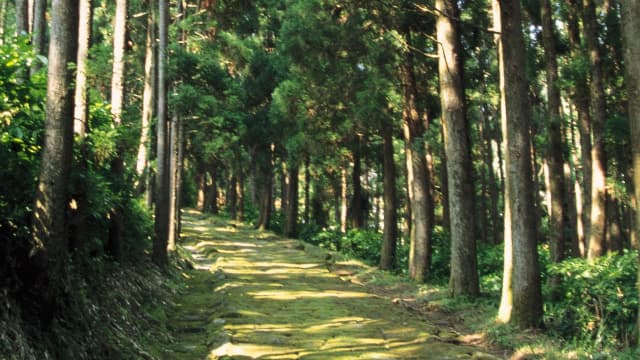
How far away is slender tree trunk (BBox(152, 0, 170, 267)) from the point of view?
13.4 meters

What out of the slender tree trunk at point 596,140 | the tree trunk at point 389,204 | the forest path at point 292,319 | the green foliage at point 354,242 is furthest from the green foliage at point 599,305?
the green foliage at point 354,242

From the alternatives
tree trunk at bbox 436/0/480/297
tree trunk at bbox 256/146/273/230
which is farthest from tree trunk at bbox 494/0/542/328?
tree trunk at bbox 256/146/273/230

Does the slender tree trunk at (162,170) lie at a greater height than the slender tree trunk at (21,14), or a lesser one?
lesser

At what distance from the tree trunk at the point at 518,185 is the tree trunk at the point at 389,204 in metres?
8.15

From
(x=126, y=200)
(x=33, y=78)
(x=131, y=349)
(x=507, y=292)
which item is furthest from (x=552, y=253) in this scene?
(x=33, y=78)

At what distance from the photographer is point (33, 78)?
6.41 metres

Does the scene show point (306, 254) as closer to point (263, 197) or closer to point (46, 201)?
point (263, 197)

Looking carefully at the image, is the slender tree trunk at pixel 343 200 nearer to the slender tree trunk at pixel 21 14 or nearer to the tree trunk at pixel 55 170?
the slender tree trunk at pixel 21 14

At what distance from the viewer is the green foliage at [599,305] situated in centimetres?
825

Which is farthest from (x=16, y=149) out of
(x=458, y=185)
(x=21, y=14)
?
(x=458, y=185)

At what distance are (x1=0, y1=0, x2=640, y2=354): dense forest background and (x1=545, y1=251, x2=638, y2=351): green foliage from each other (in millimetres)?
31

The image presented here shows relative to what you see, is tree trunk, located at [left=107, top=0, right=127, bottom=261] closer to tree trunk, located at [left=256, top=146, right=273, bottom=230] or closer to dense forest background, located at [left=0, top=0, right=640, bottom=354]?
dense forest background, located at [left=0, top=0, right=640, bottom=354]

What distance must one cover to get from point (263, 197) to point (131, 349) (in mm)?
24847

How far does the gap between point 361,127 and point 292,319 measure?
28.7ft
